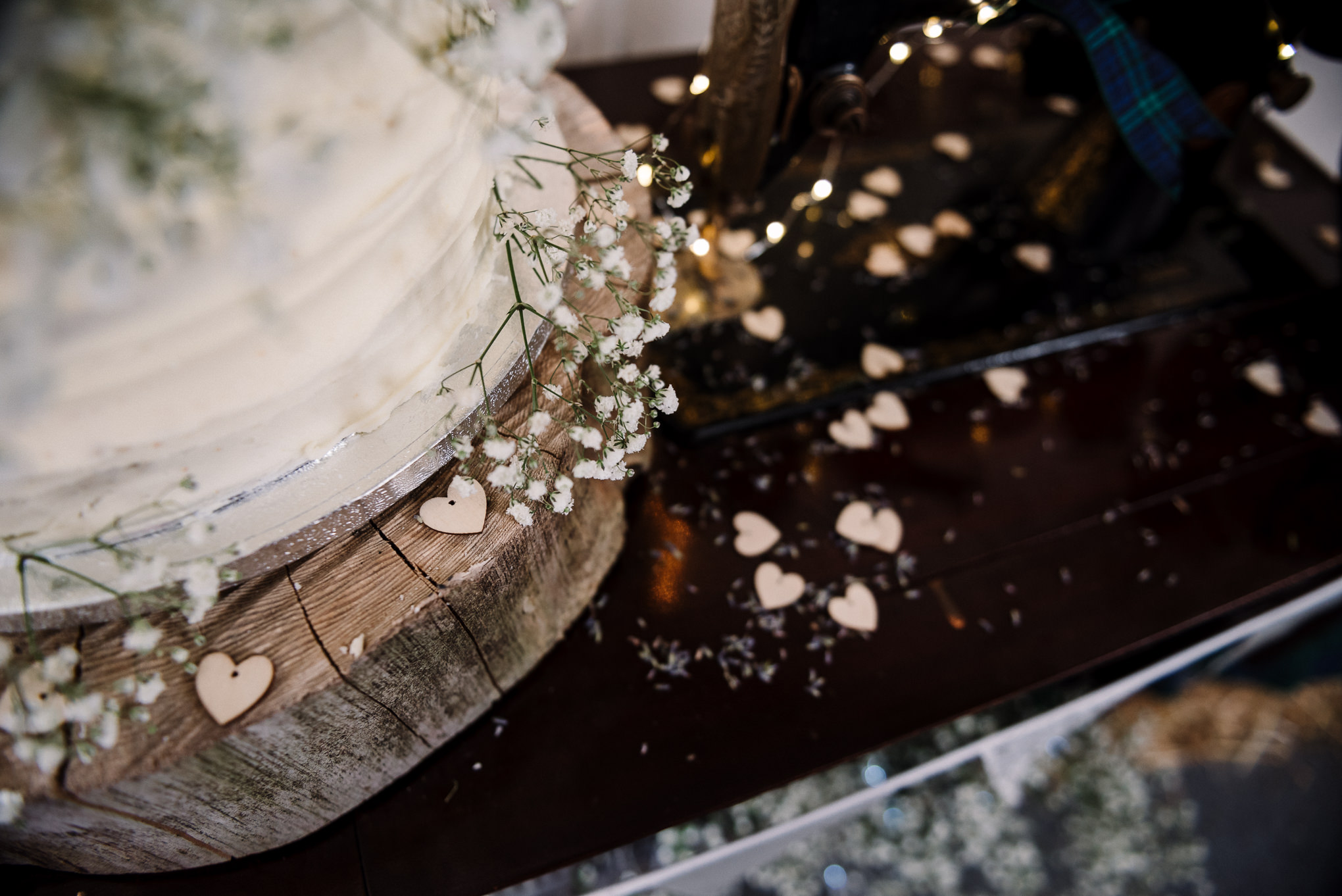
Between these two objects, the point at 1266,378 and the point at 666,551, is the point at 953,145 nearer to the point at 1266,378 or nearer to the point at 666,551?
the point at 1266,378

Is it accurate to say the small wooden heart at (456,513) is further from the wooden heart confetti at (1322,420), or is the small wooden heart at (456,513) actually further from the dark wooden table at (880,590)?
the wooden heart confetti at (1322,420)

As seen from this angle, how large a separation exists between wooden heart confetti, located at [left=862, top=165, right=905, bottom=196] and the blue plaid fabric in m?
0.35

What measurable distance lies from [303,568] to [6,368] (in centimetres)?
29

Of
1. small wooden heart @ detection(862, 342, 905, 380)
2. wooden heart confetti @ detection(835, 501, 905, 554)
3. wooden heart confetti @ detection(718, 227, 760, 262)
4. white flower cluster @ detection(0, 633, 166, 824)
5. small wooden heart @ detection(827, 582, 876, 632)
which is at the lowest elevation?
small wooden heart @ detection(827, 582, 876, 632)

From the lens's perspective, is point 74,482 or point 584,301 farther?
point 584,301

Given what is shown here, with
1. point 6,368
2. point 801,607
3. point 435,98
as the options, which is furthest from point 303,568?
point 801,607

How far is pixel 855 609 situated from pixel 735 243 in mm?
558

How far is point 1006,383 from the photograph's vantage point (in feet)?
3.81

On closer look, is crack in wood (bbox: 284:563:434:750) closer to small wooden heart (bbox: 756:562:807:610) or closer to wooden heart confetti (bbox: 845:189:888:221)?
small wooden heart (bbox: 756:562:807:610)

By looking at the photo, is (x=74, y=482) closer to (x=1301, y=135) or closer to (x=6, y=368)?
(x=6, y=368)

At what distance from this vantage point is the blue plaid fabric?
896 mm

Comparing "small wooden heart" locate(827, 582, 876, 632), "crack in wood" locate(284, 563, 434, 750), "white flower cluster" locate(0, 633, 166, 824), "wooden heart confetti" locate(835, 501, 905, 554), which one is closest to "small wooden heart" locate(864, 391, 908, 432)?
"wooden heart confetti" locate(835, 501, 905, 554)

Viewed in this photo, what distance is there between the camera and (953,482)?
1.07 meters

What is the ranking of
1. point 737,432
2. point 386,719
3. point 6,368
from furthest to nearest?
point 737,432, point 386,719, point 6,368
